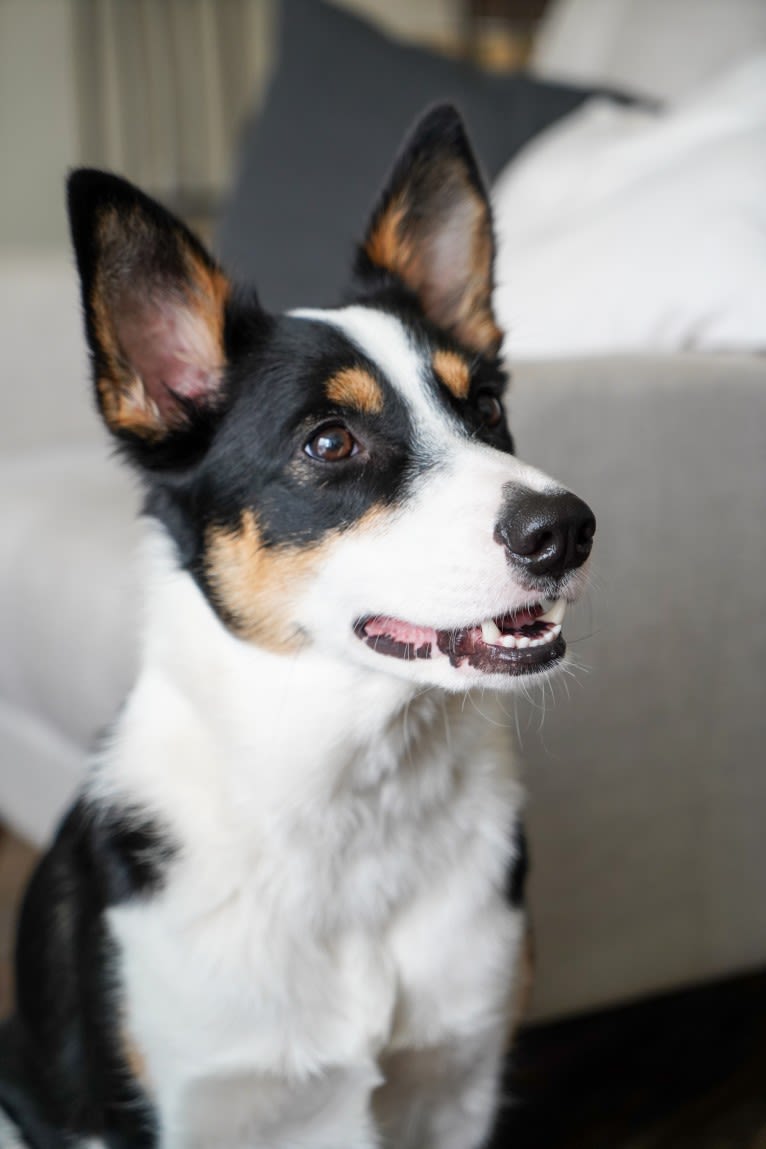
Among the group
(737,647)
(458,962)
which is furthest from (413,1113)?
(737,647)

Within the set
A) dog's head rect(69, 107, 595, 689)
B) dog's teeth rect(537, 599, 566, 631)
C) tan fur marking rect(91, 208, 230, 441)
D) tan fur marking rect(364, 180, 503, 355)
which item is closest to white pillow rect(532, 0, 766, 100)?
tan fur marking rect(364, 180, 503, 355)

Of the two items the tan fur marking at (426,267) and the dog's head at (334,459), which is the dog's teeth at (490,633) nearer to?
the dog's head at (334,459)

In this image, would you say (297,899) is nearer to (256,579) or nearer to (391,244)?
(256,579)

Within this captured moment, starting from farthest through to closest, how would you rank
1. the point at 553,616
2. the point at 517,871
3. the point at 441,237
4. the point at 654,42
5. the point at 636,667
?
1. the point at 654,42
2. the point at 636,667
3. the point at 441,237
4. the point at 517,871
5. the point at 553,616

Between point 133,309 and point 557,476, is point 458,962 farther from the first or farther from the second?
point 133,309

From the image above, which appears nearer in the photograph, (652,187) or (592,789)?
(592,789)

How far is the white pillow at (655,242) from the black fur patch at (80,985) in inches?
30.8

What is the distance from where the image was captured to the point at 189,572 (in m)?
1.14

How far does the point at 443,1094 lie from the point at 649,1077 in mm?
567

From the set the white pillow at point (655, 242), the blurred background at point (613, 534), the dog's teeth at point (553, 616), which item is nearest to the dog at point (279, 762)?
the dog's teeth at point (553, 616)

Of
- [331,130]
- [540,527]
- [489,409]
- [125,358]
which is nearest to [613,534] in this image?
[489,409]

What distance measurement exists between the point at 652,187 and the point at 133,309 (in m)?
0.89

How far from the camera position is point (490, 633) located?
97 centimetres

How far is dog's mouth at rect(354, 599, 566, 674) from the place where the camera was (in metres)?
0.96
